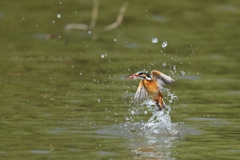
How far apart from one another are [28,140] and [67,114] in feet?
5.34

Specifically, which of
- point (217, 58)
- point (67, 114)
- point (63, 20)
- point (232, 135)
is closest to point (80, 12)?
point (63, 20)

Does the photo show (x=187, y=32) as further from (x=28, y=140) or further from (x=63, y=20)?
(x=28, y=140)

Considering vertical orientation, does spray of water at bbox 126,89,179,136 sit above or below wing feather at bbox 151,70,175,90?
below

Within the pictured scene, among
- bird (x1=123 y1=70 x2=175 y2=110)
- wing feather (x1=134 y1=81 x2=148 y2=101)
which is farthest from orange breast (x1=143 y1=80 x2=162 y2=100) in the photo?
wing feather (x1=134 y1=81 x2=148 y2=101)

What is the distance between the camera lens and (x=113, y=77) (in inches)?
541

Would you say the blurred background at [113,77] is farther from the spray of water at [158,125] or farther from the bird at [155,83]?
the bird at [155,83]

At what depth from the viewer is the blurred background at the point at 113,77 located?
9.52 meters

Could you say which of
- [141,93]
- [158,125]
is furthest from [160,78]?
[158,125]

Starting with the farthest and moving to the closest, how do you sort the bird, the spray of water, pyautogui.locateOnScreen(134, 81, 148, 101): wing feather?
pyautogui.locateOnScreen(134, 81, 148, 101): wing feather
the spray of water
the bird

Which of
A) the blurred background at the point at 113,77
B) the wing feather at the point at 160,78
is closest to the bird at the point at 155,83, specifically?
the wing feather at the point at 160,78

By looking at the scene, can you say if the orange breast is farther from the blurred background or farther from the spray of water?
the blurred background

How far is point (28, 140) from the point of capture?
955 cm

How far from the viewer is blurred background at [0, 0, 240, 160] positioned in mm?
9523

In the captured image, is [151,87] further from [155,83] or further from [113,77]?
[113,77]
